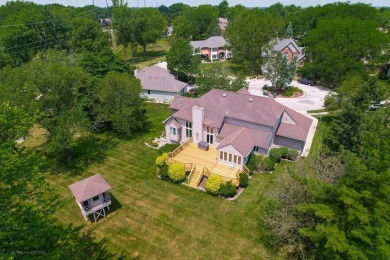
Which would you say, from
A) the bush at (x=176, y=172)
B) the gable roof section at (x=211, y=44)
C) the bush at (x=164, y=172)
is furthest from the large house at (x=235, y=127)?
the gable roof section at (x=211, y=44)

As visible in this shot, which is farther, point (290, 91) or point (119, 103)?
point (290, 91)

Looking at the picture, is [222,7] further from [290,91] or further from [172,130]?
[172,130]

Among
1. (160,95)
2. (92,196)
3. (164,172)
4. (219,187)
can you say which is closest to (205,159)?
(164,172)

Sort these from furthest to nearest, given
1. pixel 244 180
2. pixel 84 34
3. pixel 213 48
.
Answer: pixel 213 48 → pixel 84 34 → pixel 244 180

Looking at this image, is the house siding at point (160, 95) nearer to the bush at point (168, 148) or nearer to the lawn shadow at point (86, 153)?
the lawn shadow at point (86, 153)

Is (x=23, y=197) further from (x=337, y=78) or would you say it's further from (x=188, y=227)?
(x=337, y=78)

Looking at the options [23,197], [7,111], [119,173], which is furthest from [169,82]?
[23,197]
